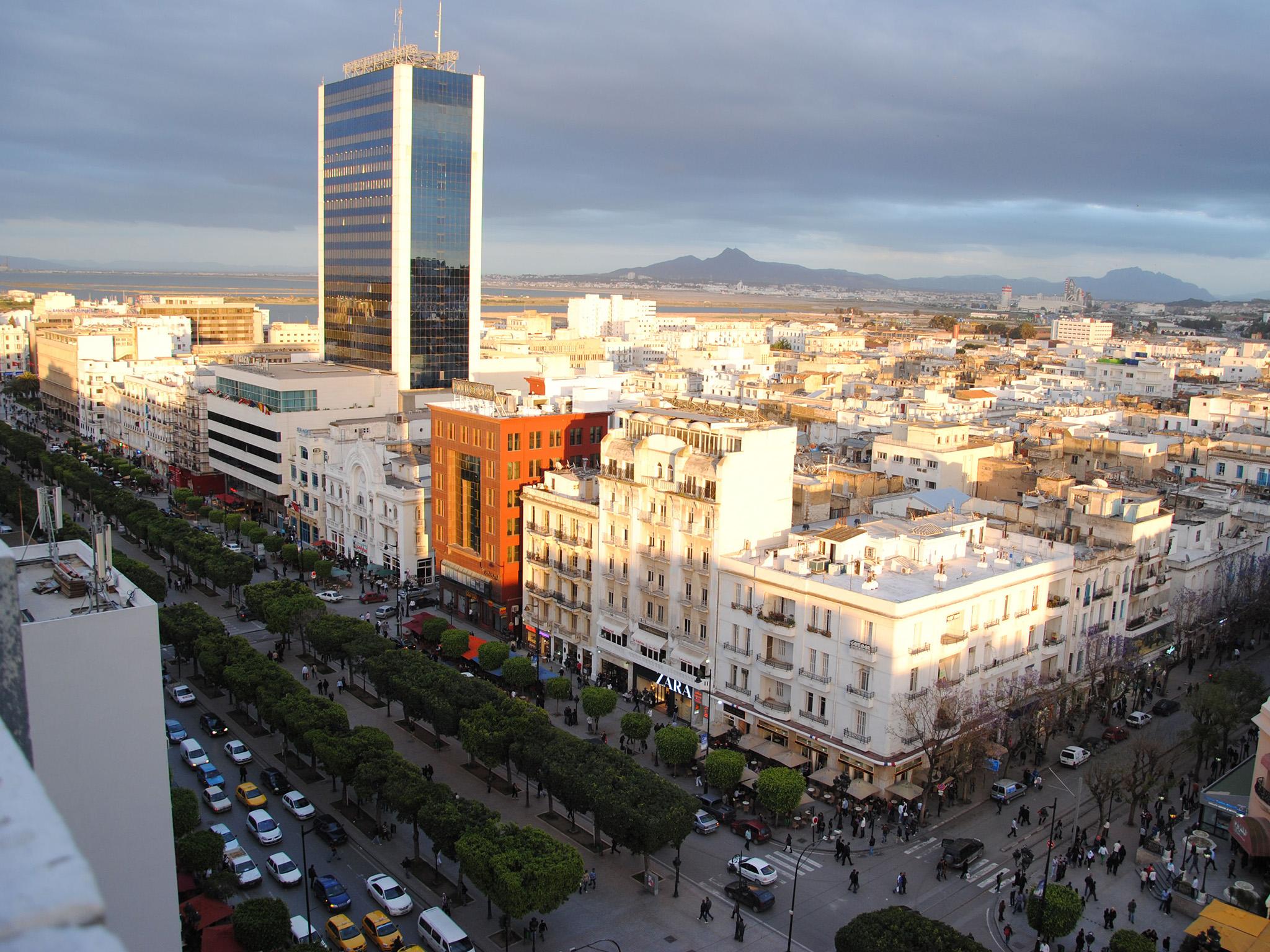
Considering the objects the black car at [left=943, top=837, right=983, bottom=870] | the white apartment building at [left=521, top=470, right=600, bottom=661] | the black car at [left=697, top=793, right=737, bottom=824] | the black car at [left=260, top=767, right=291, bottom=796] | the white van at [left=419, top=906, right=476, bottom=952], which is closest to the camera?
the white van at [left=419, top=906, right=476, bottom=952]

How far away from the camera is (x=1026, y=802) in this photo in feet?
172

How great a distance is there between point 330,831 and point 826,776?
80.7 feet

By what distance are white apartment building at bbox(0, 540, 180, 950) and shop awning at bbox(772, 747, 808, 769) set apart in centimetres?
3156

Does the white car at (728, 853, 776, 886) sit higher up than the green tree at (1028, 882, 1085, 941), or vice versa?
the green tree at (1028, 882, 1085, 941)

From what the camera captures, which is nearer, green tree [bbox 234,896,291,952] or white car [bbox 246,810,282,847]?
green tree [bbox 234,896,291,952]

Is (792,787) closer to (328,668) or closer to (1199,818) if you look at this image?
(1199,818)

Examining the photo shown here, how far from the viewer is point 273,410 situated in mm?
107375

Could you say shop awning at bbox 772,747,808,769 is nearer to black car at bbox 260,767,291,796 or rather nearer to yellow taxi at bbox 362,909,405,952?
yellow taxi at bbox 362,909,405,952

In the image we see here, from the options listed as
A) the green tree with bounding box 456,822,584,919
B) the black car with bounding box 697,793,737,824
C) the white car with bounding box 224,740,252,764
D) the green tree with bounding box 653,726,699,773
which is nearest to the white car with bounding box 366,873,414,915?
the green tree with bounding box 456,822,584,919

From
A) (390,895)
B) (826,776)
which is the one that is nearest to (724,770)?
(826,776)

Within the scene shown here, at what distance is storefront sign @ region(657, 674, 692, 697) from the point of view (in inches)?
2413

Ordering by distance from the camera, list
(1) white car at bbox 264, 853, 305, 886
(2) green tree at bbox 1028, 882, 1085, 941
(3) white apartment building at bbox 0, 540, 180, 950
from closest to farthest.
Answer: (3) white apartment building at bbox 0, 540, 180, 950 < (2) green tree at bbox 1028, 882, 1085, 941 < (1) white car at bbox 264, 853, 305, 886

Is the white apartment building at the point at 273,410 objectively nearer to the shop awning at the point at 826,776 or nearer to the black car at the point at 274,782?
the black car at the point at 274,782

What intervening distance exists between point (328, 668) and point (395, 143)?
76.2 m
